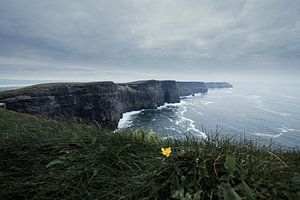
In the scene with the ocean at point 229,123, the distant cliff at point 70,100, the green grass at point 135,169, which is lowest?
the ocean at point 229,123

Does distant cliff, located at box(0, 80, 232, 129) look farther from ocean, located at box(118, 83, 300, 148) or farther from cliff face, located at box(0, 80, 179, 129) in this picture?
ocean, located at box(118, 83, 300, 148)

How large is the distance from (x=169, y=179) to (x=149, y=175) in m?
0.27

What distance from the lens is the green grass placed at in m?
1.99

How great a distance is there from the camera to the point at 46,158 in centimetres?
312

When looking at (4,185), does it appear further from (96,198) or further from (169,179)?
(169,179)

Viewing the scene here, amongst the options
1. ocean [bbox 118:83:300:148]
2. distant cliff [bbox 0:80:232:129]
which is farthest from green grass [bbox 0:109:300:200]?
distant cliff [bbox 0:80:232:129]

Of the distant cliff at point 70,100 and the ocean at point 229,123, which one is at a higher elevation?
the distant cliff at point 70,100

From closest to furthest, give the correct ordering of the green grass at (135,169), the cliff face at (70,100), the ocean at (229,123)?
the green grass at (135,169), the ocean at (229,123), the cliff face at (70,100)

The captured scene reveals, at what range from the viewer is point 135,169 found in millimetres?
2732

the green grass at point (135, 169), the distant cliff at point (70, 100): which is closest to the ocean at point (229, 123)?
the green grass at point (135, 169)

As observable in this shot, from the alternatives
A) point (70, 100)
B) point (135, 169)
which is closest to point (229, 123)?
point (70, 100)

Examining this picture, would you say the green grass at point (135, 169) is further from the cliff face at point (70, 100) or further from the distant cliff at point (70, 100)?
the cliff face at point (70, 100)

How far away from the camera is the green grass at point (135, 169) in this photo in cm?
199

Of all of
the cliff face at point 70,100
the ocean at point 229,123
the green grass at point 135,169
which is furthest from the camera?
the cliff face at point 70,100
